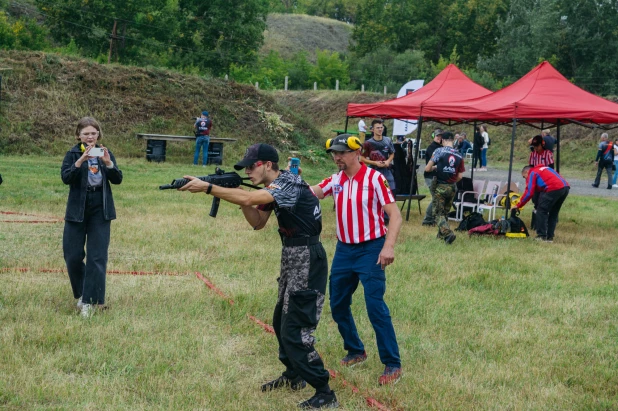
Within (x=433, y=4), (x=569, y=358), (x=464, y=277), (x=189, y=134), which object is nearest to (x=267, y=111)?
(x=189, y=134)

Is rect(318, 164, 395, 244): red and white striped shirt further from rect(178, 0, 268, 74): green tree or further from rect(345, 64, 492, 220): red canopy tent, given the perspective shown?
rect(178, 0, 268, 74): green tree

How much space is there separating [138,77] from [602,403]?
28.8 m

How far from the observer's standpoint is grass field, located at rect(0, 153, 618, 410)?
16.9 ft

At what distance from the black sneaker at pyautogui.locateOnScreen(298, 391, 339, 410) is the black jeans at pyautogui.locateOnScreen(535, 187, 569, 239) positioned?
28.8ft

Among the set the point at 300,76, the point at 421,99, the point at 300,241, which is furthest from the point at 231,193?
the point at 300,76

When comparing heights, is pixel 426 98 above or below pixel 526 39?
below

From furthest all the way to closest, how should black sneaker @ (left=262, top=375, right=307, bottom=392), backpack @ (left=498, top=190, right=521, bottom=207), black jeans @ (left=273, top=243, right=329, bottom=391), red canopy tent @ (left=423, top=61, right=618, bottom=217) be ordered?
backpack @ (left=498, top=190, right=521, bottom=207) → red canopy tent @ (left=423, top=61, right=618, bottom=217) → black sneaker @ (left=262, top=375, right=307, bottom=392) → black jeans @ (left=273, top=243, right=329, bottom=391)

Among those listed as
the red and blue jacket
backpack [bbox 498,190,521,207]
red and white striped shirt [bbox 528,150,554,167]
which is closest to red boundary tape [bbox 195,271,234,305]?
the red and blue jacket

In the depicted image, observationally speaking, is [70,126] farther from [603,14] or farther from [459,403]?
[603,14]

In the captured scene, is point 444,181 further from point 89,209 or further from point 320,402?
point 320,402

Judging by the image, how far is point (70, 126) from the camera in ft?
90.1

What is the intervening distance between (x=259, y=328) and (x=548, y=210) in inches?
301

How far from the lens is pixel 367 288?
A: 5387mm

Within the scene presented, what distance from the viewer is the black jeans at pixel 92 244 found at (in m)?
6.80
